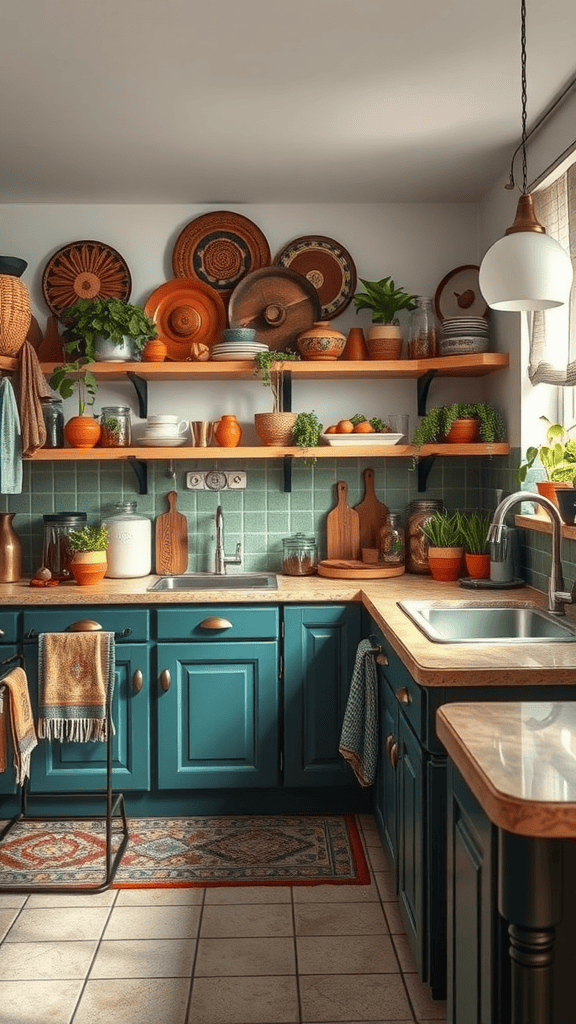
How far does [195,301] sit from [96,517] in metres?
1.01

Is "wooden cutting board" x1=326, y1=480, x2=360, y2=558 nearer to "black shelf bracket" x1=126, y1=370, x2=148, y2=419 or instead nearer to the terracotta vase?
the terracotta vase

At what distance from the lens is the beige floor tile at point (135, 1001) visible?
88.9 inches

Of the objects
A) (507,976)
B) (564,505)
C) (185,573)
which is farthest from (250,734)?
(507,976)

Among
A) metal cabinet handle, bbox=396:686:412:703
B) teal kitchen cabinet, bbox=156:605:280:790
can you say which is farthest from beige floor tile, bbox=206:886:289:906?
metal cabinet handle, bbox=396:686:412:703

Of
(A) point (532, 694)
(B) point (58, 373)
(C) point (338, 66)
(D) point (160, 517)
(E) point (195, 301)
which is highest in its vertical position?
(C) point (338, 66)

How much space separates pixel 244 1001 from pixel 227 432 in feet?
7.12

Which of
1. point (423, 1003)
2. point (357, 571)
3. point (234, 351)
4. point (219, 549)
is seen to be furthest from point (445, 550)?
point (423, 1003)

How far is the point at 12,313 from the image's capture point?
11.7ft

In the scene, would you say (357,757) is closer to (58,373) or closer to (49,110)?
(58,373)

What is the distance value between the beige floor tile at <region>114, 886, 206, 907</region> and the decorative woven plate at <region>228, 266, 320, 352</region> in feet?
7.18

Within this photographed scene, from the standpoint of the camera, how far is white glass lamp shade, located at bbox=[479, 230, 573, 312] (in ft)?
6.77

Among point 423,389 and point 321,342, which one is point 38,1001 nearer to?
point 321,342

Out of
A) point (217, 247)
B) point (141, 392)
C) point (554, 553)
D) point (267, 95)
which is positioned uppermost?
point (267, 95)

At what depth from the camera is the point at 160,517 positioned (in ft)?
13.2
